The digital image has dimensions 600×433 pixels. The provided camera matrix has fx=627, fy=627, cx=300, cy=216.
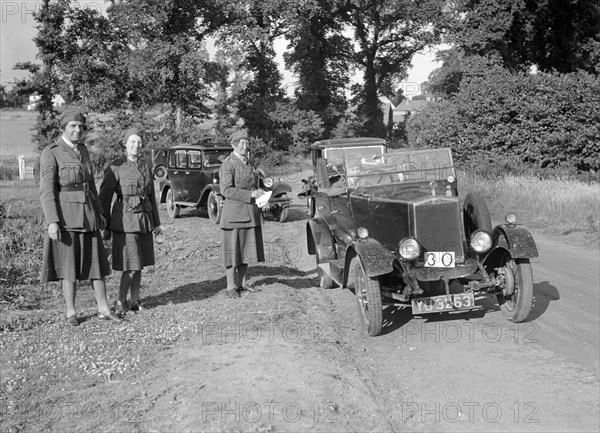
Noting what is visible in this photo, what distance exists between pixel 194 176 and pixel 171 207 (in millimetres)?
1712

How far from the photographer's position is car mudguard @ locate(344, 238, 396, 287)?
20.9 feet

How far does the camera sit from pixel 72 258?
19.7 ft

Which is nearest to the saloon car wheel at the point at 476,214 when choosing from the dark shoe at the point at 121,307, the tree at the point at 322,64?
the dark shoe at the point at 121,307

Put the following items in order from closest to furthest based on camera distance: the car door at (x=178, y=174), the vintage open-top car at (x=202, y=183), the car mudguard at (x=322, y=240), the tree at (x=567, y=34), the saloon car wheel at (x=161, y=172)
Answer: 1. the car mudguard at (x=322, y=240)
2. the vintage open-top car at (x=202, y=183)
3. the car door at (x=178, y=174)
4. the saloon car wheel at (x=161, y=172)
5. the tree at (x=567, y=34)

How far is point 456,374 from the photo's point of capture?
18.2 feet

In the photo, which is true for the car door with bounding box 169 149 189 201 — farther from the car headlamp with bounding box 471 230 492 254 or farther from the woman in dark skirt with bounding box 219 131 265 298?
the car headlamp with bounding box 471 230 492 254

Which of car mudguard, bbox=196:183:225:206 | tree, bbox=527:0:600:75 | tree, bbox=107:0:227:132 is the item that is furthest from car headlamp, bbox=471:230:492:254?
tree, bbox=107:0:227:132

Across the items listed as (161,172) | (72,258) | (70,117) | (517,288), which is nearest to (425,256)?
(517,288)

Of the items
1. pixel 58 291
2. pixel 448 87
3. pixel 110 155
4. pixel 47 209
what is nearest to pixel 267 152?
pixel 110 155

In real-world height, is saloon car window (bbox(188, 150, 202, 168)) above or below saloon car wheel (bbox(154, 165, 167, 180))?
above

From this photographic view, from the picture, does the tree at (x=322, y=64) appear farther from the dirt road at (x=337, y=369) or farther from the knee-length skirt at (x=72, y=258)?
the knee-length skirt at (x=72, y=258)

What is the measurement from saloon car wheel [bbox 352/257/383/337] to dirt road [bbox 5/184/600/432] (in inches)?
6.7

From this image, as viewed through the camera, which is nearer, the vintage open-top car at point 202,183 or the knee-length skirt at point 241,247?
the knee-length skirt at point 241,247

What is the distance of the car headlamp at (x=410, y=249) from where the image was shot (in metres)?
6.70
